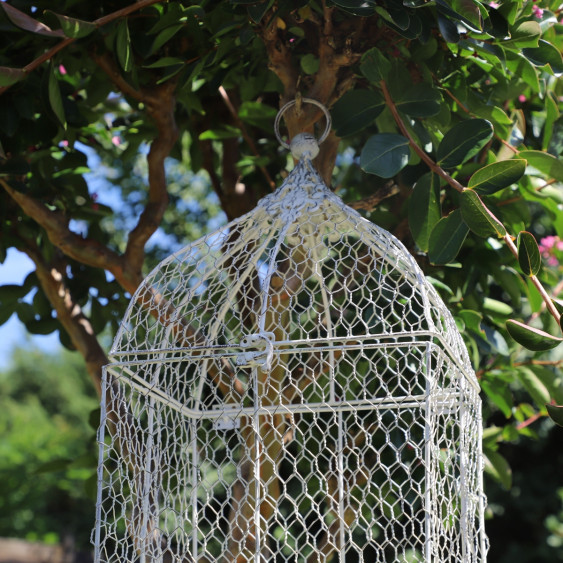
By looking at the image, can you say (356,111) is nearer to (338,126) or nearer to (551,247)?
(338,126)

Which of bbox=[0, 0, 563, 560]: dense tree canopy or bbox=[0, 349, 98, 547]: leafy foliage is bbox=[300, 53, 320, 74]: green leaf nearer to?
bbox=[0, 0, 563, 560]: dense tree canopy

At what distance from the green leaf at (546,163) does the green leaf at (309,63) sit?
442mm

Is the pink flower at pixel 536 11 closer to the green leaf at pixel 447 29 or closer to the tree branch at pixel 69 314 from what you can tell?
the green leaf at pixel 447 29

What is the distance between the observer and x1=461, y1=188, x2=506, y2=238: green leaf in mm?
1226

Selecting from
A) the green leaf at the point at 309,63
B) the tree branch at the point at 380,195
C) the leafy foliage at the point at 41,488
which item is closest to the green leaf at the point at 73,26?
the green leaf at the point at 309,63

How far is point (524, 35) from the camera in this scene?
1350 millimetres

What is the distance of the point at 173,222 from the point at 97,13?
7.13ft

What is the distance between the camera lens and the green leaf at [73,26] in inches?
50.9

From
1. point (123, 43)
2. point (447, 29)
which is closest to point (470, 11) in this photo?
point (447, 29)

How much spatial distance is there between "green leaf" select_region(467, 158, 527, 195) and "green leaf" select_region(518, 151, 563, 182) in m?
0.17

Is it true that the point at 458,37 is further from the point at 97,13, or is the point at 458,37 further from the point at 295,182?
the point at 97,13

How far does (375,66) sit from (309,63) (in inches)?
10.5

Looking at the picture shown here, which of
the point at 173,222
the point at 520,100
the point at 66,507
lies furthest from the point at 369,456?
the point at 66,507

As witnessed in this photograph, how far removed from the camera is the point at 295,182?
4.47 ft
